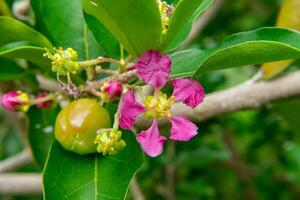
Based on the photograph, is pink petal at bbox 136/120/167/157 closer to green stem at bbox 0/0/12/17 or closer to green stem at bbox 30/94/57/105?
green stem at bbox 30/94/57/105

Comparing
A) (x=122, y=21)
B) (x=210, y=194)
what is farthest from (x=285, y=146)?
(x=122, y=21)

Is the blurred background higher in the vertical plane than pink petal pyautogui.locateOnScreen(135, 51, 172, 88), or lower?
A: higher

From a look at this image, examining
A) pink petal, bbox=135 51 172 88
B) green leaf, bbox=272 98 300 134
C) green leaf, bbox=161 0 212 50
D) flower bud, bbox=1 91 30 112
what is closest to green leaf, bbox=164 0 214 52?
green leaf, bbox=161 0 212 50

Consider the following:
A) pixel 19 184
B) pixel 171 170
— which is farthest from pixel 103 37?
pixel 171 170

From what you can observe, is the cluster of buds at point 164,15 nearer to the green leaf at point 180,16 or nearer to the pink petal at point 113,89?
the green leaf at point 180,16

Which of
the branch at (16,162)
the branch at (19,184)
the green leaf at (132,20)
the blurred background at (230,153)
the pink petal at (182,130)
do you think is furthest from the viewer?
the blurred background at (230,153)

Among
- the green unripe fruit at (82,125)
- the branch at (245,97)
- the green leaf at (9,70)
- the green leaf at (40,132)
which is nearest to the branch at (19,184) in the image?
the green leaf at (40,132)

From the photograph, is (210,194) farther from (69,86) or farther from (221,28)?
(69,86)
